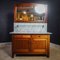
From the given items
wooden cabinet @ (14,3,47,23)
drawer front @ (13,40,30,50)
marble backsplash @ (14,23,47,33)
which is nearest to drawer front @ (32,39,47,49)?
drawer front @ (13,40,30,50)

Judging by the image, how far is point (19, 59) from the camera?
13.4ft

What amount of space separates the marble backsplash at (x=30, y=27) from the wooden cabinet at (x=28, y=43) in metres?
0.45

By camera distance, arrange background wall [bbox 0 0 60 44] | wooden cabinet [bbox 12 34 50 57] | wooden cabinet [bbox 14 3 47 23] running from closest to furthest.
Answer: wooden cabinet [bbox 12 34 50 57]
wooden cabinet [bbox 14 3 47 23]
background wall [bbox 0 0 60 44]

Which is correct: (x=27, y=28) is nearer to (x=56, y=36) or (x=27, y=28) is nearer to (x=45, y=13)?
(x=45, y=13)

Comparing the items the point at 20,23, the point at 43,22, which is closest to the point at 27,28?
the point at 20,23

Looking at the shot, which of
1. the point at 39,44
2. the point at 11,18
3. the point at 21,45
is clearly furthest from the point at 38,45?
the point at 11,18

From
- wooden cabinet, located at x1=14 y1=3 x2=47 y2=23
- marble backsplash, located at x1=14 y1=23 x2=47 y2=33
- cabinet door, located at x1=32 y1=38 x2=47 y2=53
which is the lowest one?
cabinet door, located at x1=32 y1=38 x2=47 y2=53

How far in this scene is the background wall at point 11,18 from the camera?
221 inches

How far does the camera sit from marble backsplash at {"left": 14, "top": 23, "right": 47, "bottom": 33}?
459cm

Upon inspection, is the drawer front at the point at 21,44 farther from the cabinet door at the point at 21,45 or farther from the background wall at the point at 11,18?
the background wall at the point at 11,18

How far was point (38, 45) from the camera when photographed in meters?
4.22

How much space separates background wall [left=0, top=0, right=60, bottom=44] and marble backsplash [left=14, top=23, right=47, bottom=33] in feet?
3.80

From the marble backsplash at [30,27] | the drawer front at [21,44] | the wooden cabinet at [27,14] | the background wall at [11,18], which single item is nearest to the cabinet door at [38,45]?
the drawer front at [21,44]

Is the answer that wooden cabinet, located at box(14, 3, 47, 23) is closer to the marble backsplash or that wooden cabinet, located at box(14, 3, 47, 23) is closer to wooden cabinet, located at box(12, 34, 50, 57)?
the marble backsplash
